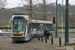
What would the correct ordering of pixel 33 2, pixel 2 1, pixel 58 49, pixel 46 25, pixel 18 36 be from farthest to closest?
pixel 33 2
pixel 46 25
pixel 2 1
pixel 18 36
pixel 58 49

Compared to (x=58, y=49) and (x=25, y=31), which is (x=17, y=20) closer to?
(x=25, y=31)

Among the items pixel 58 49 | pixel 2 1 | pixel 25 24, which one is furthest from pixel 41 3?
pixel 58 49

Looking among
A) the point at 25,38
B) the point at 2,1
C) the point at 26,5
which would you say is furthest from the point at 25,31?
the point at 26,5

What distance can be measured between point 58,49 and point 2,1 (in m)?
17.7

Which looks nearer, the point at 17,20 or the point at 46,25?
the point at 17,20

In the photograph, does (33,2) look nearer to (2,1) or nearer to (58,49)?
(2,1)

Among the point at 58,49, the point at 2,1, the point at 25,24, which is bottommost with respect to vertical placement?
the point at 58,49

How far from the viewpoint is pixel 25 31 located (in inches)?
749

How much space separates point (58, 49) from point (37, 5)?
30.0 metres

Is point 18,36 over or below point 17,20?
below

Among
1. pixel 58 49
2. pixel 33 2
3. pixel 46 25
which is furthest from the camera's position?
pixel 33 2

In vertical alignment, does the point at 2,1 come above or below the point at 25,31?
above

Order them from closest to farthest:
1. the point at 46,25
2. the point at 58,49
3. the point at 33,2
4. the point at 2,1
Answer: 1. the point at 58,49
2. the point at 2,1
3. the point at 46,25
4. the point at 33,2

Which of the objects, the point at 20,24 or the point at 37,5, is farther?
the point at 37,5
